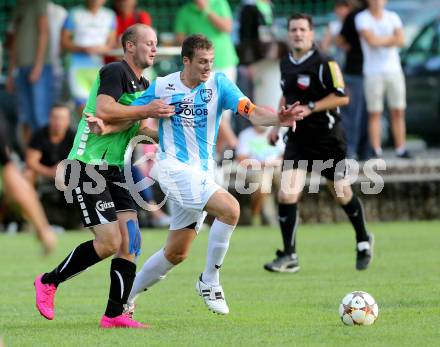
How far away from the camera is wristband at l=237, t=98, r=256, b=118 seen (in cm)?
834

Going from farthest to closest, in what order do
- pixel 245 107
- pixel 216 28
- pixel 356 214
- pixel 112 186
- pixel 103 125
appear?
pixel 216 28 → pixel 356 214 → pixel 245 107 → pixel 112 186 → pixel 103 125

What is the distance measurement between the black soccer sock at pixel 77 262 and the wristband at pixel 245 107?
1379 mm

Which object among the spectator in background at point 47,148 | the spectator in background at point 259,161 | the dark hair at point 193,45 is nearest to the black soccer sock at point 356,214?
the dark hair at point 193,45

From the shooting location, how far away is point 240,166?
16141 mm

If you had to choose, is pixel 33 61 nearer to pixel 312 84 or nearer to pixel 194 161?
pixel 312 84

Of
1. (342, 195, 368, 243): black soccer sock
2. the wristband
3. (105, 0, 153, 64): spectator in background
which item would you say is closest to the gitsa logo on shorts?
the wristband

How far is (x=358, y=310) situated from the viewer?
305 inches

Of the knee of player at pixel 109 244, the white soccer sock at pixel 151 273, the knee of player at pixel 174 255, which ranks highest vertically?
the knee of player at pixel 109 244

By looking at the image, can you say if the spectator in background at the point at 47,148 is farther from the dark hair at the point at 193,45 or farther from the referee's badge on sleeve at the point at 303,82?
the dark hair at the point at 193,45

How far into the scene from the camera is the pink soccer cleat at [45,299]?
8.16 m

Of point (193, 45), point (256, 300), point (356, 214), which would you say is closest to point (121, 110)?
point (193, 45)

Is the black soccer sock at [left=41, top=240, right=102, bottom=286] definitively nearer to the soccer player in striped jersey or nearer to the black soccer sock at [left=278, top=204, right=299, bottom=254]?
the soccer player in striped jersey

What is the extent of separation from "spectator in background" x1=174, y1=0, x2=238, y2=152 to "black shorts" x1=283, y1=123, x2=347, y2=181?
4.66 metres

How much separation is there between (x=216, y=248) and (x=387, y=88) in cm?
843
